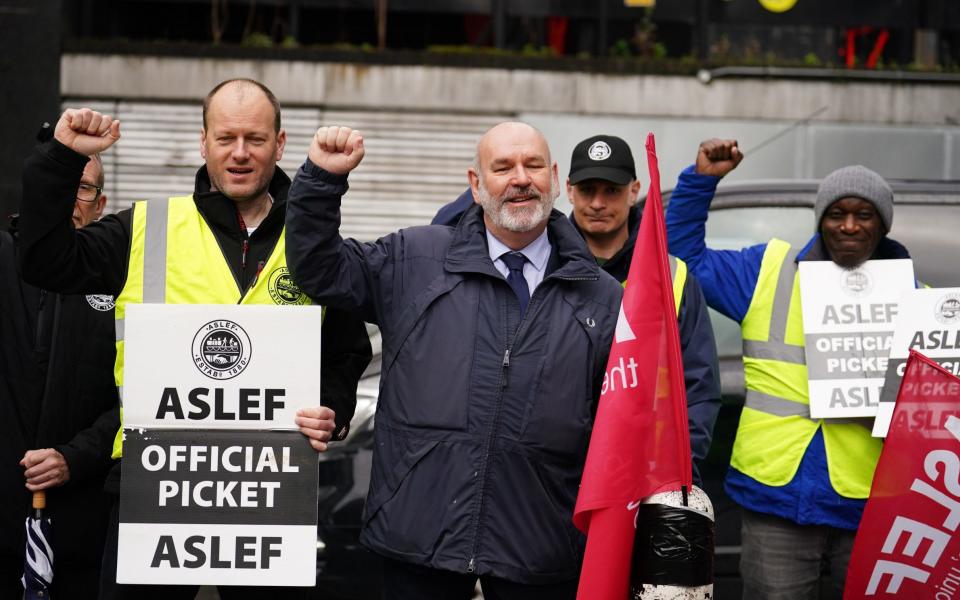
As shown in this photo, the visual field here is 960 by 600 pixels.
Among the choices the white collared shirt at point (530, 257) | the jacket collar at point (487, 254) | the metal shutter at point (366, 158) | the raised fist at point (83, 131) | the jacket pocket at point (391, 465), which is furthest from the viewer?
the metal shutter at point (366, 158)

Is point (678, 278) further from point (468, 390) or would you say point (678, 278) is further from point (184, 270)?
point (184, 270)

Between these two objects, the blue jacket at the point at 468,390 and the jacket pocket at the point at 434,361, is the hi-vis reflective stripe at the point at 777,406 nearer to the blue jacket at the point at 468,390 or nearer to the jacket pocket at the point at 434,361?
the blue jacket at the point at 468,390

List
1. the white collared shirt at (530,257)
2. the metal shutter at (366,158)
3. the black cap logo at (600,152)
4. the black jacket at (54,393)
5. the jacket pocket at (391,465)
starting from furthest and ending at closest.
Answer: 1. the metal shutter at (366,158)
2. the black cap logo at (600,152)
3. the black jacket at (54,393)
4. the white collared shirt at (530,257)
5. the jacket pocket at (391,465)

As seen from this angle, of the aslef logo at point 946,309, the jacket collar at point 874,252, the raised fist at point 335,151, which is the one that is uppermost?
the raised fist at point 335,151

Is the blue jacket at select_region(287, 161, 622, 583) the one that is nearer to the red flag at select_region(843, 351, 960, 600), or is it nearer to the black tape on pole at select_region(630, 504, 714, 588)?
the black tape on pole at select_region(630, 504, 714, 588)

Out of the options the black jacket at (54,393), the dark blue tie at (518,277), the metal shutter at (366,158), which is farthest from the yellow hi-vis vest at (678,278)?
the metal shutter at (366,158)

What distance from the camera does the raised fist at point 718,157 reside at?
179 inches

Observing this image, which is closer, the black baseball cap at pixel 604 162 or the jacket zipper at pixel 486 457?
the jacket zipper at pixel 486 457

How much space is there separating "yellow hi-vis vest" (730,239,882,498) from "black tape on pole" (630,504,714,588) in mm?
1034

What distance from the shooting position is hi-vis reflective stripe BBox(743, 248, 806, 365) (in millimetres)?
4559

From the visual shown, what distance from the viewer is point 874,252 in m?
4.68

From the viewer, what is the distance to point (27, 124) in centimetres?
1409

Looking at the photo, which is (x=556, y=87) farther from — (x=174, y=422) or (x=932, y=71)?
(x=174, y=422)

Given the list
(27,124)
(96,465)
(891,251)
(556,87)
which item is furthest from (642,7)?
(96,465)
